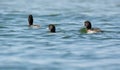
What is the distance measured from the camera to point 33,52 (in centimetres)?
2252

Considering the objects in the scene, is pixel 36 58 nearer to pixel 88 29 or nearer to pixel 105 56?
pixel 105 56

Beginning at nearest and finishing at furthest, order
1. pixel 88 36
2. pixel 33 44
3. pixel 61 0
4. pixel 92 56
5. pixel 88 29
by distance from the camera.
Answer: pixel 92 56 < pixel 33 44 < pixel 88 36 < pixel 88 29 < pixel 61 0

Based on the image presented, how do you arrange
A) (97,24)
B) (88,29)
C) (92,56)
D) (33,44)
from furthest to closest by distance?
(97,24)
(88,29)
(33,44)
(92,56)

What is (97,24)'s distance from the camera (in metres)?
38.9

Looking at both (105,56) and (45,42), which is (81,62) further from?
(45,42)

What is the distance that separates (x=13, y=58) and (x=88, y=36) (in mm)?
8701

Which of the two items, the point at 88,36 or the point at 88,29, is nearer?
the point at 88,36

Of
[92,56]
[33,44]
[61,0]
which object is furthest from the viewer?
[61,0]

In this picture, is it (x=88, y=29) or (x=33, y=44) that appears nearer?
(x=33, y=44)

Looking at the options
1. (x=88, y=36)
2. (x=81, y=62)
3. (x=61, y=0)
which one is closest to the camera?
(x=81, y=62)

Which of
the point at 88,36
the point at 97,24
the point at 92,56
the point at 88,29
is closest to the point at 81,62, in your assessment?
the point at 92,56

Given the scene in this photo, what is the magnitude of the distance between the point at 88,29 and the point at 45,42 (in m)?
5.12

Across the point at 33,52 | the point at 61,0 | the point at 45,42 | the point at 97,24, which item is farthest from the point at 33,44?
the point at 61,0

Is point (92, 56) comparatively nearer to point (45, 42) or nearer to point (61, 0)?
point (45, 42)
